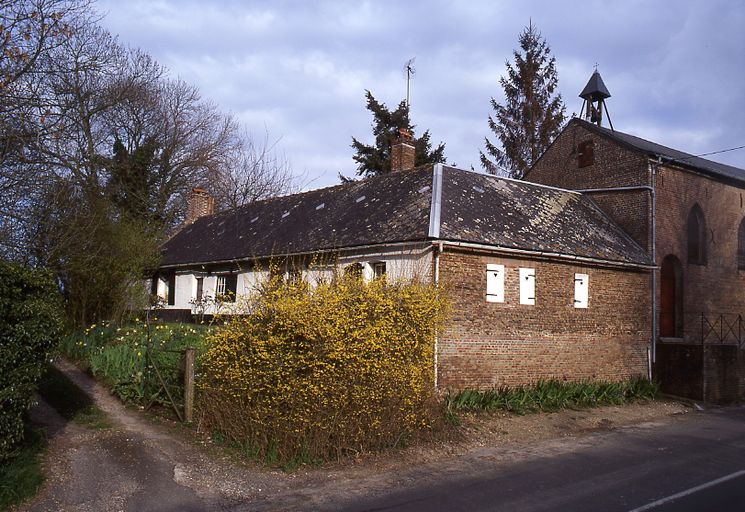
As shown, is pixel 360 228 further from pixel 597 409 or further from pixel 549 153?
pixel 549 153

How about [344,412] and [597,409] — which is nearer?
[344,412]

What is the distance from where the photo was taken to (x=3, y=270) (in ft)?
24.0

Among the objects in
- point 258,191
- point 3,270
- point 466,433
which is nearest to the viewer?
point 3,270

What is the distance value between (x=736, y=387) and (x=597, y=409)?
5.71 metres

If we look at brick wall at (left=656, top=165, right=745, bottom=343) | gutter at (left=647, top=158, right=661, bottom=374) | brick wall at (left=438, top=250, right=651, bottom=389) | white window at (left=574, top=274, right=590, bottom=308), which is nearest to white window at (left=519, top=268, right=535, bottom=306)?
brick wall at (left=438, top=250, right=651, bottom=389)

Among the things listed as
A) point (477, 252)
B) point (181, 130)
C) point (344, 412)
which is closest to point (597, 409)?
point (477, 252)

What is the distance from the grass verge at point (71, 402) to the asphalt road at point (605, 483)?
5451 millimetres

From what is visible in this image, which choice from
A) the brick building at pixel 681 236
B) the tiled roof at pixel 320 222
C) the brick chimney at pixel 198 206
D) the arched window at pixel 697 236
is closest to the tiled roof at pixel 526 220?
the tiled roof at pixel 320 222

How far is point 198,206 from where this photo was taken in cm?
3100

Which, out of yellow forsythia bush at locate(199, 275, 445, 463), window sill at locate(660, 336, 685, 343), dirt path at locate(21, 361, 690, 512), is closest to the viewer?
dirt path at locate(21, 361, 690, 512)

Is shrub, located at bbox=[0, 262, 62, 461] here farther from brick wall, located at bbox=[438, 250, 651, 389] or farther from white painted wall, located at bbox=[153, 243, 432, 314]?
brick wall, located at bbox=[438, 250, 651, 389]

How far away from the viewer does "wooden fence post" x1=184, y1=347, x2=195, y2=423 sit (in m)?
10.5

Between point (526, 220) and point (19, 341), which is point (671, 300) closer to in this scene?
point (526, 220)

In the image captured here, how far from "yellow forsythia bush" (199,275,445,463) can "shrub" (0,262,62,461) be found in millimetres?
2577
